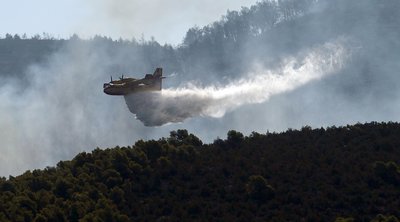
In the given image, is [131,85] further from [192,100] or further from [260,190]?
[260,190]

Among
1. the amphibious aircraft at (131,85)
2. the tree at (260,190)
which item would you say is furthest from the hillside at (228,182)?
the amphibious aircraft at (131,85)

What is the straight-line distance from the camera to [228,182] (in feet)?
241

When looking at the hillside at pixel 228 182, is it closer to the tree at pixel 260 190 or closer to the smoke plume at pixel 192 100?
the tree at pixel 260 190

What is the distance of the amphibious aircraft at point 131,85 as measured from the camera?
93062 mm

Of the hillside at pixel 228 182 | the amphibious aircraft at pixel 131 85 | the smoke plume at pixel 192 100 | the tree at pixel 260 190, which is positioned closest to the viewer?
the hillside at pixel 228 182

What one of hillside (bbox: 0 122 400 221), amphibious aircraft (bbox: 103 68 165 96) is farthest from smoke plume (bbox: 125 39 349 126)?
hillside (bbox: 0 122 400 221)

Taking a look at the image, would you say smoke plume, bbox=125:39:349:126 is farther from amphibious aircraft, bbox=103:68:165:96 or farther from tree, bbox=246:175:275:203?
tree, bbox=246:175:275:203

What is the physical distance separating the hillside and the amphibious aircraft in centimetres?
944

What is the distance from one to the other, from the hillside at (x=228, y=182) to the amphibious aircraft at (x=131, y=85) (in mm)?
9436

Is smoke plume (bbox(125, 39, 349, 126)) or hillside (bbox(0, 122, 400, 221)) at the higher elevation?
smoke plume (bbox(125, 39, 349, 126))

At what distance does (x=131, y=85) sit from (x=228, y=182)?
2508 cm

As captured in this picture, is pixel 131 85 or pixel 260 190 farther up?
pixel 131 85

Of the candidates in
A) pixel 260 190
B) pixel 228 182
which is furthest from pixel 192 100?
pixel 260 190

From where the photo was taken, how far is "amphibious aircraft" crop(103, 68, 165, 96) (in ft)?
305
